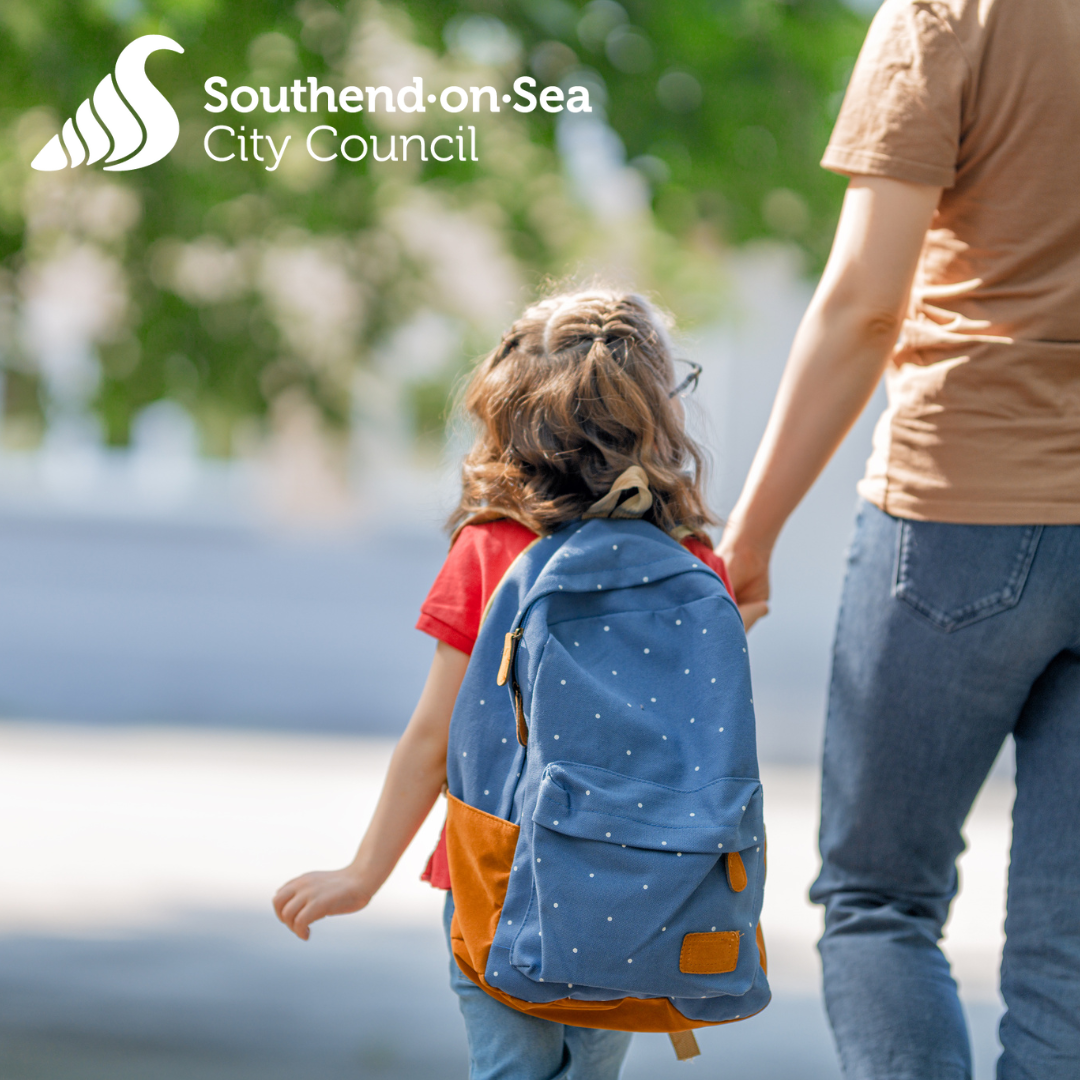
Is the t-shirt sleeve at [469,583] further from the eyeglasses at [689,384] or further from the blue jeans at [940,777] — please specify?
the blue jeans at [940,777]

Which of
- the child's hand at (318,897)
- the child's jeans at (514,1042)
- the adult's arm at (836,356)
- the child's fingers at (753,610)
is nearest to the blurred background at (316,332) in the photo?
the adult's arm at (836,356)

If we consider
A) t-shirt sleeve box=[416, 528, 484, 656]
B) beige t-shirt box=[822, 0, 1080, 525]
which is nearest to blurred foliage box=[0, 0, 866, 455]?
beige t-shirt box=[822, 0, 1080, 525]

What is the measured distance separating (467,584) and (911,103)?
0.90 meters

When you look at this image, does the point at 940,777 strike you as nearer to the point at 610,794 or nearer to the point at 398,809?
the point at 610,794

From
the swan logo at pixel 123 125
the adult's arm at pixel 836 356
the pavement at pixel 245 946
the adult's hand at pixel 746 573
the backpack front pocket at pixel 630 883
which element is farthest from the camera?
the swan logo at pixel 123 125

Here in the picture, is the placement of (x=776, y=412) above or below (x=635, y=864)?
above

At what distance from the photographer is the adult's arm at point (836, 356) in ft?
6.49

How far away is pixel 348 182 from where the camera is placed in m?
4.71

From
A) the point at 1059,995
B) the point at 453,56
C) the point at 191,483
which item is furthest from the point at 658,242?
the point at 191,483

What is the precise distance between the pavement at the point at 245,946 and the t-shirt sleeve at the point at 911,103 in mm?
2168

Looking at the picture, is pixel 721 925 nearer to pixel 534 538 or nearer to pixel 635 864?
pixel 635 864

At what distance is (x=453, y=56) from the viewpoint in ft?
12.3

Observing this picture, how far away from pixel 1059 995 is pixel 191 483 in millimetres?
15188

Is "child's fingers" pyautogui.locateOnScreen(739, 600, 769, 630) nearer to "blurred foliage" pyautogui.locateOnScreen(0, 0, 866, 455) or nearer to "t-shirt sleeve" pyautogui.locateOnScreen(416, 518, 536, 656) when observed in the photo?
"t-shirt sleeve" pyautogui.locateOnScreen(416, 518, 536, 656)
